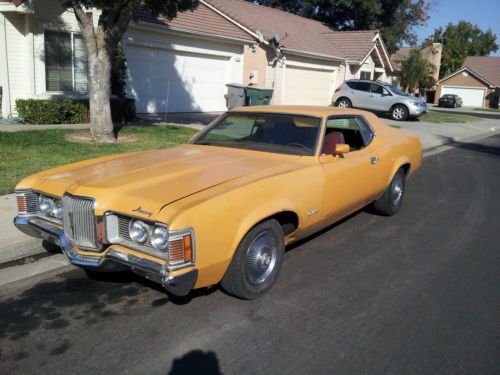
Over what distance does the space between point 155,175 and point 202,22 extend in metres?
14.9

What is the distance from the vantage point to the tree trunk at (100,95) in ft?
30.6

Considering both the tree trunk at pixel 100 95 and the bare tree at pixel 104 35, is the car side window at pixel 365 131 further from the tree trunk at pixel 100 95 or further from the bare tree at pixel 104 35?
the tree trunk at pixel 100 95

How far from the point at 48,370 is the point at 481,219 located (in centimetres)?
562

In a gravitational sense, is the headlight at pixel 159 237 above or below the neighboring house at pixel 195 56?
below

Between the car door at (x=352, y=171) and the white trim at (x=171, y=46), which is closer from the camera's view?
the car door at (x=352, y=171)

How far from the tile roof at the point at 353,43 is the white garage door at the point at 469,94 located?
114 feet

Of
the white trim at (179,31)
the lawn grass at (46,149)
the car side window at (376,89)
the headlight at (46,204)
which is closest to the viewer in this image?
the headlight at (46,204)

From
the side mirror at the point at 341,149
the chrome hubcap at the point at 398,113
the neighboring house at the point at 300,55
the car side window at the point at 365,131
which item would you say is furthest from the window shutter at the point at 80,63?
the chrome hubcap at the point at 398,113

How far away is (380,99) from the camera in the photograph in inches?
845

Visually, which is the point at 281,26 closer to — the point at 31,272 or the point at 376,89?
the point at 376,89

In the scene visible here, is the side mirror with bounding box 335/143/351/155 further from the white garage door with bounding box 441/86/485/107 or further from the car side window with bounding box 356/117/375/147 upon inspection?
the white garage door with bounding box 441/86/485/107

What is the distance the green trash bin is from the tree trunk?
6.12m

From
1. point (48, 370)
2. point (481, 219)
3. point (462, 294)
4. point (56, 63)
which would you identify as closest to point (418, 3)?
point (56, 63)

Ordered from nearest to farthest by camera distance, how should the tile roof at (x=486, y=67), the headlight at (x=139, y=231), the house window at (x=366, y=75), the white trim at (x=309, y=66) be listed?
the headlight at (x=139, y=231), the white trim at (x=309, y=66), the house window at (x=366, y=75), the tile roof at (x=486, y=67)
